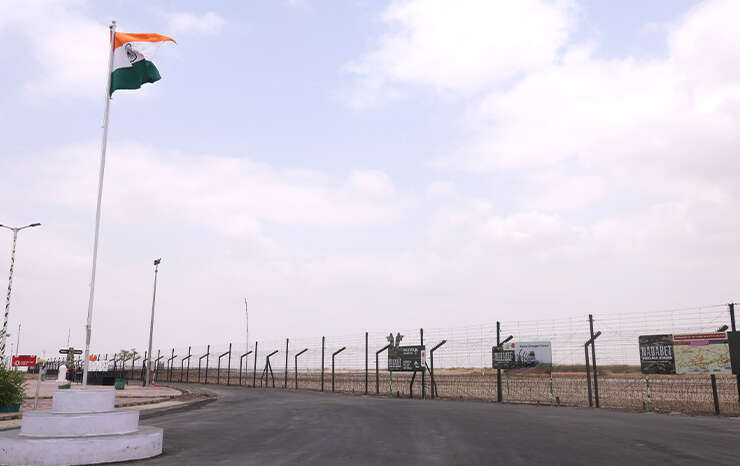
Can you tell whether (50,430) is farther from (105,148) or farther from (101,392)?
(105,148)

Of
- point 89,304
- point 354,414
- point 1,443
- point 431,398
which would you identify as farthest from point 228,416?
point 431,398

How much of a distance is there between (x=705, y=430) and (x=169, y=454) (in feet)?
37.1

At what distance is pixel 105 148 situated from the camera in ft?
37.4

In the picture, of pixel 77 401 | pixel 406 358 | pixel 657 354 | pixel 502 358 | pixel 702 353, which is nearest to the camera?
pixel 77 401

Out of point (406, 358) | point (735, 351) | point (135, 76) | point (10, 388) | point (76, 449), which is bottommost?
point (76, 449)

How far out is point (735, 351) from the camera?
16.8 metres

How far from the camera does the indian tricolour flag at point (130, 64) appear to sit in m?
12.4

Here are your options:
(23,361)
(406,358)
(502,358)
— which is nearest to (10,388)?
(23,361)

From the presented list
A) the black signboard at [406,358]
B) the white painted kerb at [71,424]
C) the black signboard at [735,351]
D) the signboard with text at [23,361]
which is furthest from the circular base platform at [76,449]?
the black signboard at [406,358]

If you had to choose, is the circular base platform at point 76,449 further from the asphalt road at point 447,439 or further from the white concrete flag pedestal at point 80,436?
the asphalt road at point 447,439

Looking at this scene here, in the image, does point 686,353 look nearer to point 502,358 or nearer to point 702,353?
point 702,353

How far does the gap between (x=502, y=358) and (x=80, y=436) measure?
59.7ft

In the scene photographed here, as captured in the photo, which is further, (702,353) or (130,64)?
(702,353)

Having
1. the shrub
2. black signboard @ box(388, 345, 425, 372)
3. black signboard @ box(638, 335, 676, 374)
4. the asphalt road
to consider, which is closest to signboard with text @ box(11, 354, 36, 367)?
the shrub
